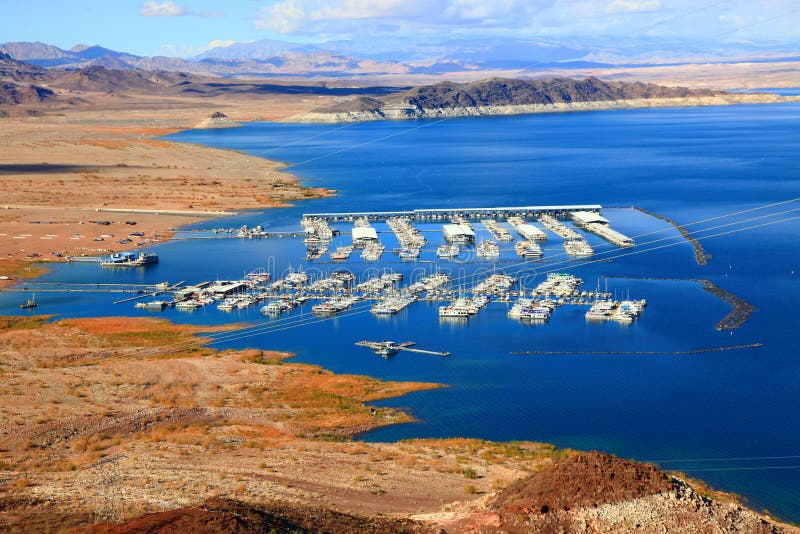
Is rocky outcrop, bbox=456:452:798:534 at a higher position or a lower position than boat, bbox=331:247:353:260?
higher

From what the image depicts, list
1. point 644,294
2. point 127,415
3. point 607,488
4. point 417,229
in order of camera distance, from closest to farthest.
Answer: point 607,488 → point 127,415 → point 644,294 → point 417,229

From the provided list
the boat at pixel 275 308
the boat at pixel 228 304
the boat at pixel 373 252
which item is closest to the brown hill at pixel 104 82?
the boat at pixel 373 252

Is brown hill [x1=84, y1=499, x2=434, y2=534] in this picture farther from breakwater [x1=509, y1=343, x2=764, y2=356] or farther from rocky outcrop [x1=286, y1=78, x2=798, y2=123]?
rocky outcrop [x1=286, y1=78, x2=798, y2=123]

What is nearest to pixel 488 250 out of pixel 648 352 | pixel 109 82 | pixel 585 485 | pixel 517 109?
pixel 648 352

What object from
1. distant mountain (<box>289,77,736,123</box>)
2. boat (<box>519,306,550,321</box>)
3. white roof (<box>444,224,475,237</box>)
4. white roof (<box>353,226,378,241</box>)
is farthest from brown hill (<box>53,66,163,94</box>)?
boat (<box>519,306,550,321</box>)

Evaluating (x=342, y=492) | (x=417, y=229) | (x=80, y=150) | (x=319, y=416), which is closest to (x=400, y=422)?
(x=319, y=416)

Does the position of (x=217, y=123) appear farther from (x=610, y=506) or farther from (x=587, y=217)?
(x=610, y=506)

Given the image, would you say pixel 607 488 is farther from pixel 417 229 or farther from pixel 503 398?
pixel 417 229
